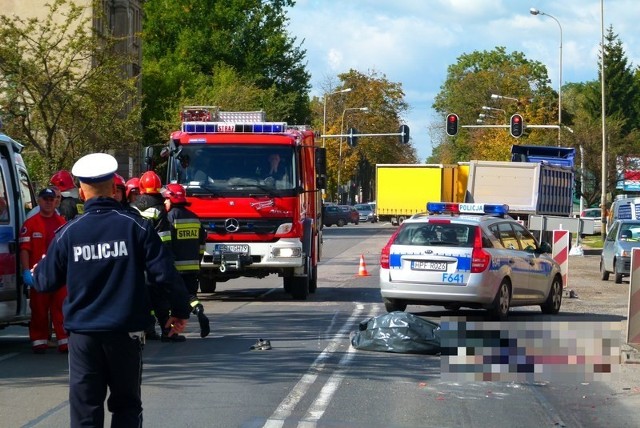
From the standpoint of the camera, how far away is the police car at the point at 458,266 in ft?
54.3

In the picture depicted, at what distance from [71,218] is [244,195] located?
254 inches

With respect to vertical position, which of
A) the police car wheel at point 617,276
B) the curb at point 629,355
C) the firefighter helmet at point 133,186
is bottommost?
the police car wheel at point 617,276

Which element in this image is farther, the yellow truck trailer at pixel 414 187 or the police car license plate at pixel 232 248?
the yellow truck trailer at pixel 414 187

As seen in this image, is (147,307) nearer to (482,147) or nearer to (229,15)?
(229,15)

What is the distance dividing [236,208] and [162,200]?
5.97 metres

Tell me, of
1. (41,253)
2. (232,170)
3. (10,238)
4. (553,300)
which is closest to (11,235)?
(10,238)

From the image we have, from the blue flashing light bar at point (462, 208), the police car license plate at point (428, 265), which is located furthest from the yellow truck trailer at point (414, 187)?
the police car license plate at point (428, 265)

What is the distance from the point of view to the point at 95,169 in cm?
611

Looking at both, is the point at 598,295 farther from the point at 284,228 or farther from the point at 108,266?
the point at 108,266

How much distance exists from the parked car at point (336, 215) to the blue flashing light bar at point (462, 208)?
58.8 m

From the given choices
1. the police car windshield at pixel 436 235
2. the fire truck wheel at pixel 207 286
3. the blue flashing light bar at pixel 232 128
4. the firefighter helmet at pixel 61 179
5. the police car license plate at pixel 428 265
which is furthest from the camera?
the fire truck wheel at pixel 207 286

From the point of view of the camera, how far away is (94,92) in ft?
93.8

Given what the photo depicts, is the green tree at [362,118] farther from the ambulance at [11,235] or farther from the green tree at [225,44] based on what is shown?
the ambulance at [11,235]

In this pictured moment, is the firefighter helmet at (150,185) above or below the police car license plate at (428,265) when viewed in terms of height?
above
